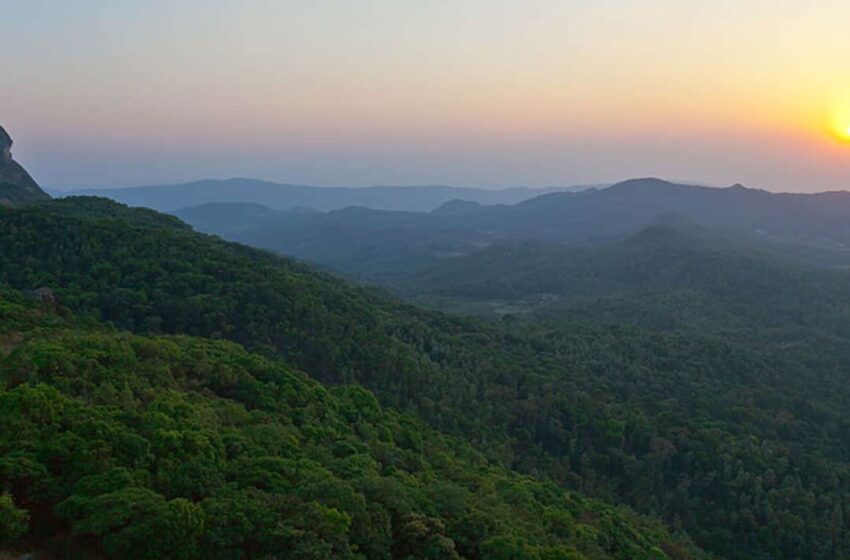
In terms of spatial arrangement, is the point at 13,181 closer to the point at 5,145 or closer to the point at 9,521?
the point at 5,145

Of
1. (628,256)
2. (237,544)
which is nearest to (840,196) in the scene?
(628,256)

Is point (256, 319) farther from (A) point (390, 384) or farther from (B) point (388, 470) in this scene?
(B) point (388, 470)

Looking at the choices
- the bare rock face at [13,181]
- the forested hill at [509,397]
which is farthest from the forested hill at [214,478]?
the bare rock face at [13,181]

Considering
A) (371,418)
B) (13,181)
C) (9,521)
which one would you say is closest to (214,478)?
(9,521)

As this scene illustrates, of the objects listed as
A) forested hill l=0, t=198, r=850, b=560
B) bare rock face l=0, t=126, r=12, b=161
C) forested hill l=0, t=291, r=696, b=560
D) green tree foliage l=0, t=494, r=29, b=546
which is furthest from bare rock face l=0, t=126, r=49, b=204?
green tree foliage l=0, t=494, r=29, b=546

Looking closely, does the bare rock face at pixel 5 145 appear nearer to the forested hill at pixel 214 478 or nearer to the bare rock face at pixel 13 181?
the bare rock face at pixel 13 181

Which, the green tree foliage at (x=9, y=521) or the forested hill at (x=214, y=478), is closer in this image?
the green tree foliage at (x=9, y=521)
